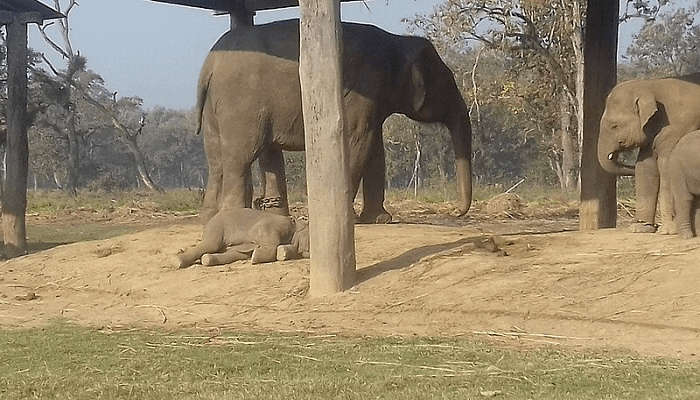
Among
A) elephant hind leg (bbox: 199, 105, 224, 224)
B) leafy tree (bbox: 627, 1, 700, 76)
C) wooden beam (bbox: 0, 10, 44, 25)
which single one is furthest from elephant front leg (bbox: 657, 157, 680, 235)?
leafy tree (bbox: 627, 1, 700, 76)

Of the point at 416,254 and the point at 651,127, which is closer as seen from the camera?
the point at 416,254

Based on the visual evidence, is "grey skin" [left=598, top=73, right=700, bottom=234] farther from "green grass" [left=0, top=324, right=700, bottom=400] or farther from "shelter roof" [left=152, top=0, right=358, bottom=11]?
"shelter roof" [left=152, top=0, right=358, bottom=11]

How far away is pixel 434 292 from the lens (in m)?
8.34

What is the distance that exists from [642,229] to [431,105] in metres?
3.44

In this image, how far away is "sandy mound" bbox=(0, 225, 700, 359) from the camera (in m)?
7.37

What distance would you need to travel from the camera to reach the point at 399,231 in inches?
410

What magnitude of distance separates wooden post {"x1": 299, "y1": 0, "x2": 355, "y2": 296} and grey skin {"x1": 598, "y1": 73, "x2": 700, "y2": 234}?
9.27 feet

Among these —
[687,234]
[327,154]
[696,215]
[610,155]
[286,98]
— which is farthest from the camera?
[286,98]

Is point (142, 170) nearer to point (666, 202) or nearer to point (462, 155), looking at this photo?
point (462, 155)

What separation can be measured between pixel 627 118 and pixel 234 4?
593 cm

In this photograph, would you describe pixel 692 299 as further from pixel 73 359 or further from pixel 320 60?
pixel 73 359

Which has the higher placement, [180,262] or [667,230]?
[667,230]

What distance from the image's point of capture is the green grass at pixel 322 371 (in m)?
5.51

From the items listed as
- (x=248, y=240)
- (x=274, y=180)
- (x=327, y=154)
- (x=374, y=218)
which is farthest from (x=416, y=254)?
(x=274, y=180)
